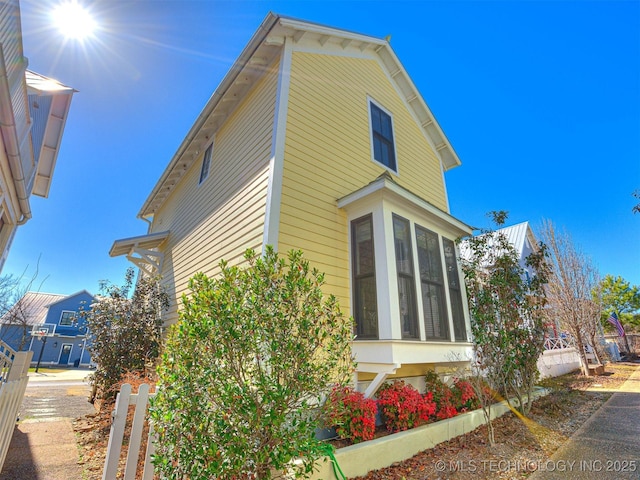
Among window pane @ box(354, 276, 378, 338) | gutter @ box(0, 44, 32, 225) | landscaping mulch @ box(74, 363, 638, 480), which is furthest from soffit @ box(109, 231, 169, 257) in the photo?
window pane @ box(354, 276, 378, 338)

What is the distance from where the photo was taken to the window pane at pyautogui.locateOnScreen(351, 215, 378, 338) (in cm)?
492

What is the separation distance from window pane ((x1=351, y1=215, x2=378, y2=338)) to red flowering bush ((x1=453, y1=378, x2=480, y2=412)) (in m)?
2.21

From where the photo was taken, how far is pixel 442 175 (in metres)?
9.80

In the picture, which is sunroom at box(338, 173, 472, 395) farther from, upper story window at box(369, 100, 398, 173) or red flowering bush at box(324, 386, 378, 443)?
upper story window at box(369, 100, 398, 173)

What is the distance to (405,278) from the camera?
5137 mm

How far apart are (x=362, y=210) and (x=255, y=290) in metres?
3.28

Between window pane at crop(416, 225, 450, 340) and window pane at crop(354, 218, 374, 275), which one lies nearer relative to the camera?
window pane at crop(354, 218, 374, 275)

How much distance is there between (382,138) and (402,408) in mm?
6329

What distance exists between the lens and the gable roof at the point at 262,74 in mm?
6266

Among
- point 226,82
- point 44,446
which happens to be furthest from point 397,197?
point 44,446

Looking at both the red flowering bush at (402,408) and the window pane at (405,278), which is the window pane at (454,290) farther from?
the red flowering bush at (402,408)

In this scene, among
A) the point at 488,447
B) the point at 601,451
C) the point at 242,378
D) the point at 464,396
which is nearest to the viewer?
the point at 242,378

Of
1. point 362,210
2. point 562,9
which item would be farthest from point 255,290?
point 562,9

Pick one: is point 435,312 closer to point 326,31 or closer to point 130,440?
point 130,440
